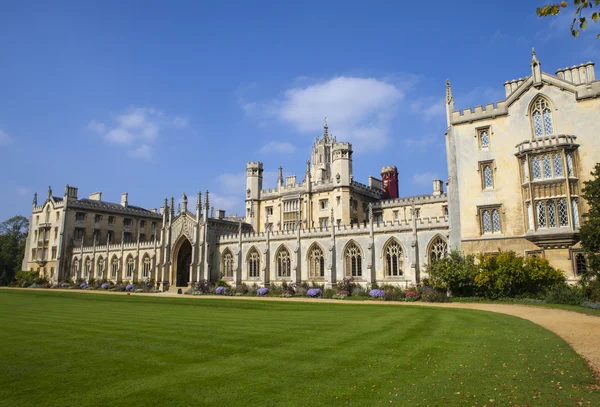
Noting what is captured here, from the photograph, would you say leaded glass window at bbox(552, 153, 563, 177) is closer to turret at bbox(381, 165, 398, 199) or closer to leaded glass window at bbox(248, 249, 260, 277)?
leaded glass window at bbox(248, 249, 260, 277)

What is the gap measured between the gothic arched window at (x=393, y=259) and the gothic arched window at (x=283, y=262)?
32.7 feet

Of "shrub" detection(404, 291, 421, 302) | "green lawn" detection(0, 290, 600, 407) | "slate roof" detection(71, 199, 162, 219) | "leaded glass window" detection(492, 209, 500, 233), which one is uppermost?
"slate roof" detection(71, 199, 162, 219)

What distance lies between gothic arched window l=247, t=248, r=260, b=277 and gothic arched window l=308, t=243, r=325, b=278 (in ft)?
20.5

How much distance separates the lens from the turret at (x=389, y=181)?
2143 inches

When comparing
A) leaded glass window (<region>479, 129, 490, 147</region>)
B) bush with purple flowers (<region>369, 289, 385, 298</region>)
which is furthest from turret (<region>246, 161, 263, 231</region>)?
leaded glass window (<region>479, 129, 490, 147</region>)

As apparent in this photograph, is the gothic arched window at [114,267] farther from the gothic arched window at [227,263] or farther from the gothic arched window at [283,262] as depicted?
the gothic arched window at [283,262]

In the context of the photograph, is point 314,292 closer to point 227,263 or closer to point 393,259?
point 393,259

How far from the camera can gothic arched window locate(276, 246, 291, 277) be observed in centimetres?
4003

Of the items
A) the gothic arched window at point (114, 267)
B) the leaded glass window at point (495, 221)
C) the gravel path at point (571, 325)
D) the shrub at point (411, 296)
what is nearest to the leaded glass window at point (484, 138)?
the leaded glass window at point (495, 221)

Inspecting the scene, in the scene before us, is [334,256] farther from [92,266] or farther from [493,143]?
[92,266]

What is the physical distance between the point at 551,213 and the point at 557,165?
2930 millimetres

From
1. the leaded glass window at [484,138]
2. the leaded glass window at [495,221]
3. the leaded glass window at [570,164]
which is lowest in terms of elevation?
the leaded glass window at [495,221]

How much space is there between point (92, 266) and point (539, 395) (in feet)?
199

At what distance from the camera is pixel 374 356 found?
9383 millimetres
